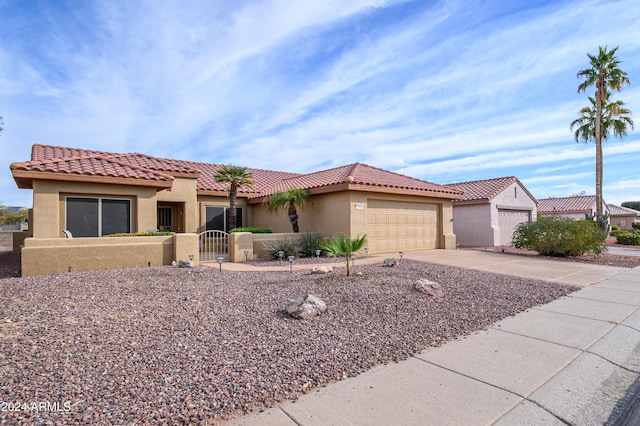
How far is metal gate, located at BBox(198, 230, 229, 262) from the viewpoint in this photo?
40.1 ft

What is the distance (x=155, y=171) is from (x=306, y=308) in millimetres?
11048

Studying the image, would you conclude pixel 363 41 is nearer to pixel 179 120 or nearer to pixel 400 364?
pixel 179 120

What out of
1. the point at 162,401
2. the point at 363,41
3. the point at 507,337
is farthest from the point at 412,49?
the point at 162,401

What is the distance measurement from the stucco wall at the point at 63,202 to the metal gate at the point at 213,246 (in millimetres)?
2112

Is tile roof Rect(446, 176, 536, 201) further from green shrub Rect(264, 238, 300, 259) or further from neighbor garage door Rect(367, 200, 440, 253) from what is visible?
green shrub Rect(264, 238, 300, 259)

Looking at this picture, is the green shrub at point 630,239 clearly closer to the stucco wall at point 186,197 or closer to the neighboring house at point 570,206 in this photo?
the neighboring house at point 570,206

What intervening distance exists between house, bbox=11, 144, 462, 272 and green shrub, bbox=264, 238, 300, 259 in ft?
7.33

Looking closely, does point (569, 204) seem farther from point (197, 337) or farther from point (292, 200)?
point (197, 337)

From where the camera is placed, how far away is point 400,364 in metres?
4.07

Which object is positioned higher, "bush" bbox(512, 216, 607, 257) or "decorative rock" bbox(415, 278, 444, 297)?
"bush" bbox(512, 216, 607, 257)

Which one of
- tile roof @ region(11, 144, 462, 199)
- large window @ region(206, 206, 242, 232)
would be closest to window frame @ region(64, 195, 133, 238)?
tile roof @ region(11, 144, 462, 199)

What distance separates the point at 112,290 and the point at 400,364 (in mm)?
5523

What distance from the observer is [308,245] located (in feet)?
44.3

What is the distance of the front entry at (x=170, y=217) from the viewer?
16359 millimetres
